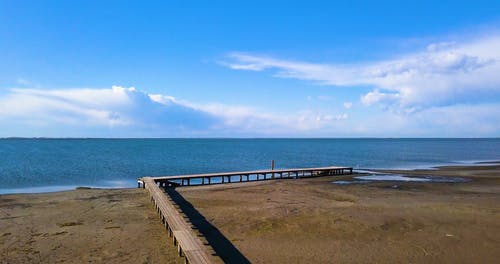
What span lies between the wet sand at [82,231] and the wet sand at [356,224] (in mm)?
2596

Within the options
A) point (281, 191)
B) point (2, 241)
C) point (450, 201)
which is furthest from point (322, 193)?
point (2, 241)

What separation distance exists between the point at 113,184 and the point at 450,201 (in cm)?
2677

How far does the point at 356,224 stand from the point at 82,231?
1093 centimetres

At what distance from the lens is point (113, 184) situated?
3341cm

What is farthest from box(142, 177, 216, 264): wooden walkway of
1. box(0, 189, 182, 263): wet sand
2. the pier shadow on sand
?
the pier shadow on sand

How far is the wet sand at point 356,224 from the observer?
471 inches

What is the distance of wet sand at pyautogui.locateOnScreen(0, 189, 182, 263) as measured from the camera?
11.5 meters

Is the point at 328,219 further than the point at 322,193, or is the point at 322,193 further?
the point at 322,193

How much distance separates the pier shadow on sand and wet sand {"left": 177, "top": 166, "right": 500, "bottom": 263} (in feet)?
0.77

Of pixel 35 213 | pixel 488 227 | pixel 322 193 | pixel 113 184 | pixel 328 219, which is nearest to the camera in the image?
pixel 488 227

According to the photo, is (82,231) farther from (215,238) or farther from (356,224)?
(356,224)

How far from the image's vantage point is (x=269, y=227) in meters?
14.8

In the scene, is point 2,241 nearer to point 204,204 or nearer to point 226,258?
point 226,258

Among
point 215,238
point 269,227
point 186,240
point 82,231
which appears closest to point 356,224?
point 269,227
